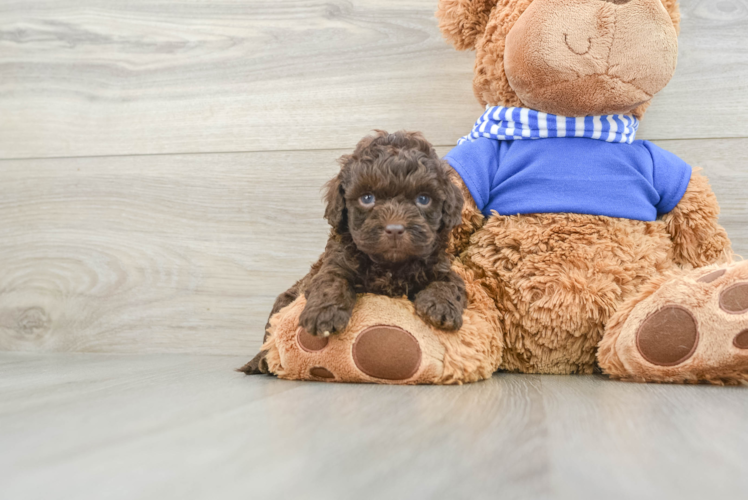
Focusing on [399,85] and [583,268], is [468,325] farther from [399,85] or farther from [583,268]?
[399,85]

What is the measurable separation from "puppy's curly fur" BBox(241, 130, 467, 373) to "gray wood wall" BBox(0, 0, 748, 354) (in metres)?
0.47

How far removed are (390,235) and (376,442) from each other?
1.18 feet

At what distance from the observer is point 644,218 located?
104 centimetres

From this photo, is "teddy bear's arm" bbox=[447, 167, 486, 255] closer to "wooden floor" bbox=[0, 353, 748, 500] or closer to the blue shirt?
the blue shirt

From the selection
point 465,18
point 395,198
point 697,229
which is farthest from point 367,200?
point 697,229

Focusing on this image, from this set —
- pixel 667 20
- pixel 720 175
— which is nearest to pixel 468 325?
pixel 667 20

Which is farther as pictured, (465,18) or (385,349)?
(465,18)

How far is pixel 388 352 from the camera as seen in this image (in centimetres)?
88

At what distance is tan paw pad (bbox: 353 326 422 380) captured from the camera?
0.88 m

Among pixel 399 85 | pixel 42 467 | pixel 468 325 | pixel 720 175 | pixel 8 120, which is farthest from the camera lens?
pixel 8 120

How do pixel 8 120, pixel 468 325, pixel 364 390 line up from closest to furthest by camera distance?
pixel 364 390 → pixel 468 325 → pixel 8 120

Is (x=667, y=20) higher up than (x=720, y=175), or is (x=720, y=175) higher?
(x=667, y=20)

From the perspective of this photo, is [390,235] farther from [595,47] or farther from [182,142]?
[182,142]

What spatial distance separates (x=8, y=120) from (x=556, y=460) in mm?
1632
